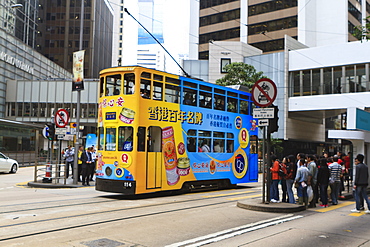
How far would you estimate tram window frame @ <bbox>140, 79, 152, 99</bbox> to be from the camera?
12.6m

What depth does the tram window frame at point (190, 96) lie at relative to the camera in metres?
14.1

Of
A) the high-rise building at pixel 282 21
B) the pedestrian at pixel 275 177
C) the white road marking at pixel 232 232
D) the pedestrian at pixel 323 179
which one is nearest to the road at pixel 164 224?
the white road marking at pixel 232 232

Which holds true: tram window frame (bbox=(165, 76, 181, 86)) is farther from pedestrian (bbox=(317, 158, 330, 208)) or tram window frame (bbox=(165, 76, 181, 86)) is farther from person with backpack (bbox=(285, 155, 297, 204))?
pedestrian (bbox=(317, 158, 330, 208))

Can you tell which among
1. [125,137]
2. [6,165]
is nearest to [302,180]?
[125,137]

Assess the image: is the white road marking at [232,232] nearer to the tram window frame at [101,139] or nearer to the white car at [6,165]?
the tram window frame at [101,139]

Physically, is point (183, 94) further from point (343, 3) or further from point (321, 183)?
point (343, 3)

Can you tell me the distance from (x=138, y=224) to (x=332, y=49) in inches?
1289

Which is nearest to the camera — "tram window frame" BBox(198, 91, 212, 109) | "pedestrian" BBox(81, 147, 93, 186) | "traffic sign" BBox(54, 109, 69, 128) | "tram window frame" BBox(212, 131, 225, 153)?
"tram window frame" BBox(198, 91, 212, 109)

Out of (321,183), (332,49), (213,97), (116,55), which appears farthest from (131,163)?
(116,55)

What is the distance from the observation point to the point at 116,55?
12612cm

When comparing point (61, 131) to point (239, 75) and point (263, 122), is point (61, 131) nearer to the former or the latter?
point (263, 122)

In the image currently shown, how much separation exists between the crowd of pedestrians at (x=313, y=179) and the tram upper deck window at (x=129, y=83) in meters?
5.01

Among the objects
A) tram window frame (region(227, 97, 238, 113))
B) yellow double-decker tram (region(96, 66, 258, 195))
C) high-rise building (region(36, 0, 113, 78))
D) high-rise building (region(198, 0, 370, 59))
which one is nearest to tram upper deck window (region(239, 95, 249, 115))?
tram window frame (region(227, 97, 238, 113))

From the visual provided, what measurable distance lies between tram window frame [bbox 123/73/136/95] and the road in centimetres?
345
